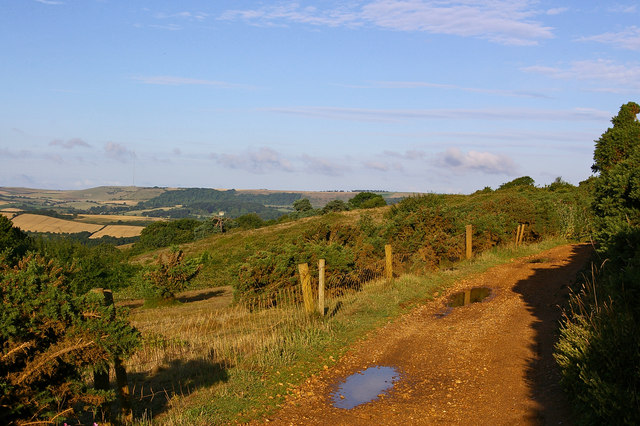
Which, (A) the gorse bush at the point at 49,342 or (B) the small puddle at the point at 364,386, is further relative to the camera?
(B) the small puddle at the point at 364,386

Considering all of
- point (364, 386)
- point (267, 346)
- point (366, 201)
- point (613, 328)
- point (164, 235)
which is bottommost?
point (164, 235)

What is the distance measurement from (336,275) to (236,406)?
9.04m

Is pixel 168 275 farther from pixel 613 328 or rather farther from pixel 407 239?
pixel 613 328

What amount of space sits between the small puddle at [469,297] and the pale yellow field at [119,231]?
8012cm

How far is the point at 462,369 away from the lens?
7523mm

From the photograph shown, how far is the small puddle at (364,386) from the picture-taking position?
6.71m

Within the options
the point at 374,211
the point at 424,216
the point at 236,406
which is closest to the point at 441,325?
the point at 236,406

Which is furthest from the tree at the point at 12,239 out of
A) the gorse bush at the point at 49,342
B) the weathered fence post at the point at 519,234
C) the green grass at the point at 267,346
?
the weathered fence post at the point at 519,234

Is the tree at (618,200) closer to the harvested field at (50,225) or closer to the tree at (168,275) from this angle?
the tree at (168,275)

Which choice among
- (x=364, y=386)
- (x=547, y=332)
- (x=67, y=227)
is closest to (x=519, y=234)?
(x=547, y=332)

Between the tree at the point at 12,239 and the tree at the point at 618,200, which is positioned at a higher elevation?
the tree at the point at 618,200

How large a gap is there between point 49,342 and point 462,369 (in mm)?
5701

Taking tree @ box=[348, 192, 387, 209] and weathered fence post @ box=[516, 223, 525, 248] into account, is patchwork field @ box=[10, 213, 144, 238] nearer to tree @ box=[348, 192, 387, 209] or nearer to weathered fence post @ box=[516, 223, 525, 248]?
tree @ box=[348, 192, 387, 209]

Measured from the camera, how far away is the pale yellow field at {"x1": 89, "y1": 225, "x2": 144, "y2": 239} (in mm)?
87375
